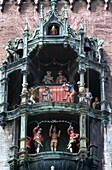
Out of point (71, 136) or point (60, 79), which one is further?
point (60, 79)

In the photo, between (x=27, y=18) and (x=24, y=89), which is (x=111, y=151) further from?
(x=27, y=18)

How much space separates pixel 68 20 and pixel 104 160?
5.69 m

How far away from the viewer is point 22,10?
3127cm

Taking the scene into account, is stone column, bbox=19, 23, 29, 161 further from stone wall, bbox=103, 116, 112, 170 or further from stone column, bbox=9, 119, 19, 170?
stone wall, bbox=103, 116, 112, 170

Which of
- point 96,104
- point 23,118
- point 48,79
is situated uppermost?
point 48,79

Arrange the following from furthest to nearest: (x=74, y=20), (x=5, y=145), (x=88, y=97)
→ (x=74, y=20), (x=88, y=97), (x=5, y=145)

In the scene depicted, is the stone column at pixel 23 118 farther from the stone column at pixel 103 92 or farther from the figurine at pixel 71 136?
the stone column at pixel 103 92

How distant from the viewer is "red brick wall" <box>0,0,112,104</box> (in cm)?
3048

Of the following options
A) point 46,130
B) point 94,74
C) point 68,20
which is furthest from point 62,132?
point 68,20

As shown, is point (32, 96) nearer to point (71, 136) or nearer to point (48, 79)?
point (48, 79)

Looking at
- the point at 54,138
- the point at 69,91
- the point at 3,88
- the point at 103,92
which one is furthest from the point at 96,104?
the point at 3,88

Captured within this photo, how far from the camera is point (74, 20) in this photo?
1218 inches

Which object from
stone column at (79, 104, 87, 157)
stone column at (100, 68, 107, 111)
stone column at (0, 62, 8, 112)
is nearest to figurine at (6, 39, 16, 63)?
stone column at (0, 62, 8, 112)

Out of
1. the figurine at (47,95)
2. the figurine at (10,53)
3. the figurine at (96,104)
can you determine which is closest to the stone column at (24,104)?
the figurine at (10,53)
